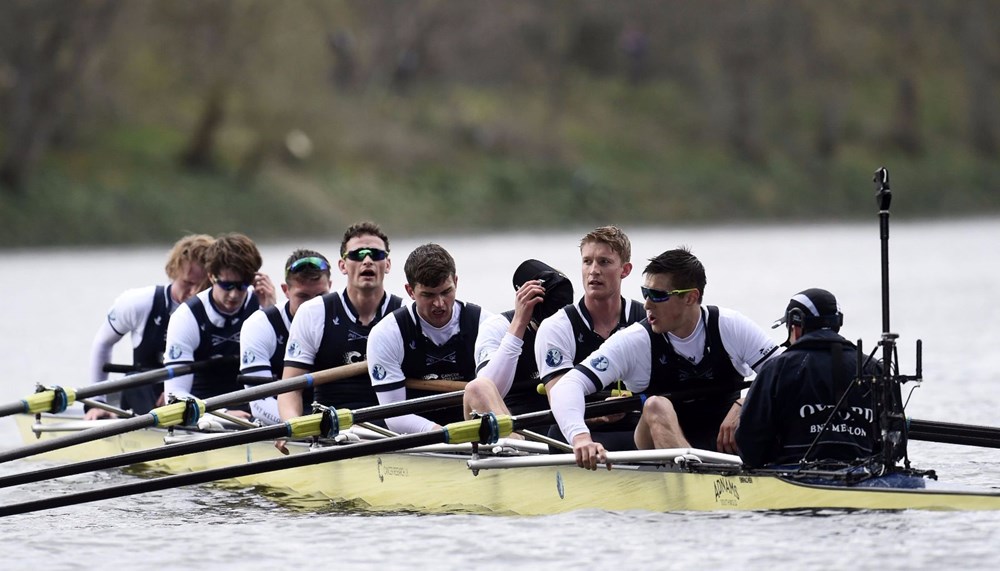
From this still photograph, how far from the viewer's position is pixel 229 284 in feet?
40.1

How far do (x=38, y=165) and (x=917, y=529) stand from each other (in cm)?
3608

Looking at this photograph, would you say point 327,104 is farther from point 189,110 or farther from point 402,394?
point 402,394

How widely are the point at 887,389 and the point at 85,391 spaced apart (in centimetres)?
694

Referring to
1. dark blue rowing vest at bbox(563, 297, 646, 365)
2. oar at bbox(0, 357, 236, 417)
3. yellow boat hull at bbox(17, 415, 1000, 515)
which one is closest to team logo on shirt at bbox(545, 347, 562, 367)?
dark blue rowing vest at bbox(563, 297, 646, 365)

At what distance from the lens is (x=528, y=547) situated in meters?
9.07

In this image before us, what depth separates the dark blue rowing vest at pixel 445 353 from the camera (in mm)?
10641

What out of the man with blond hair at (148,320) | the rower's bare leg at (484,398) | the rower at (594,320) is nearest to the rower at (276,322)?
the man with blond hair at (148,320)

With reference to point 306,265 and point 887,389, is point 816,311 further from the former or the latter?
point 306,265

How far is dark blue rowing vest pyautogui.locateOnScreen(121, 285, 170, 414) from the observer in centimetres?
1350

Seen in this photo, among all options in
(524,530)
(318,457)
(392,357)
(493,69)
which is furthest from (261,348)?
(493,69)

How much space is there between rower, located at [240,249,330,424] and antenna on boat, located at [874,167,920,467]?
472 centimetres

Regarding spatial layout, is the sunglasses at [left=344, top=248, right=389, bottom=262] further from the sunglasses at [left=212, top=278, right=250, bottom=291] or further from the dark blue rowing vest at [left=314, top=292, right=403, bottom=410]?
the sunglasses at [left=212, top=278, right=250, bottom=291]

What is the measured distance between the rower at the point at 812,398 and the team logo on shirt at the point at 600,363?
96cm

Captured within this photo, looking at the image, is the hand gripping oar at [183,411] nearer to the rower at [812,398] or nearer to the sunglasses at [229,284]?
the sunglasses at [229,284]
